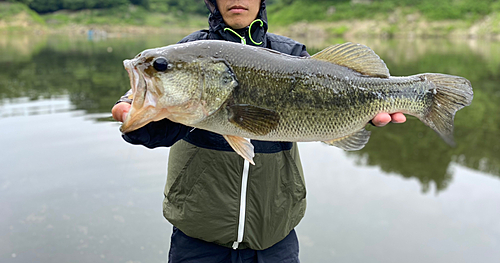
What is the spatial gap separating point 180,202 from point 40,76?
1796 centimetres

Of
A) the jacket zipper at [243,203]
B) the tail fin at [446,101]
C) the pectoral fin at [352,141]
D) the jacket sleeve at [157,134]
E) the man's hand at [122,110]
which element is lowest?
the jacket zipper at [243,203]

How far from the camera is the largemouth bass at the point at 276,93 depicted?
2115 millimetres

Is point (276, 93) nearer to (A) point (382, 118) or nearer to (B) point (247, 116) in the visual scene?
(B) point (247, 116)

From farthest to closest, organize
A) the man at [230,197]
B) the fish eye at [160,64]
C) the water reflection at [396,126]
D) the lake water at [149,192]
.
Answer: the water reflection at [396,126] → the lake water at [149,192] → the man at [230,197] → the fish eye at [160,64]

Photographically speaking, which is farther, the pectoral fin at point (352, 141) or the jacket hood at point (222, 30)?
the jacket hood at point (222, 30)

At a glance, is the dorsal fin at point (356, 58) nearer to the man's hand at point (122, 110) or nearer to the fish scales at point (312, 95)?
the fish scales at point (312, 95)

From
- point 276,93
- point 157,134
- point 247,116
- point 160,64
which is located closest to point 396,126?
point 276,93

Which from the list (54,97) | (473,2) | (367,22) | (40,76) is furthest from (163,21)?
(54,97)

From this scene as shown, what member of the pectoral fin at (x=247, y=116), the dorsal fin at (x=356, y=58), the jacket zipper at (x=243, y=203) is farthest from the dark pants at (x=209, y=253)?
the dorsal fin at (x=356, y=58)

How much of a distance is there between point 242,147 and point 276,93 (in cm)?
39

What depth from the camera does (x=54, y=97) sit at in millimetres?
13023

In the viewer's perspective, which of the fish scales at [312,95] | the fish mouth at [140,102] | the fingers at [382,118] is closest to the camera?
the fish mouth at [140,102]

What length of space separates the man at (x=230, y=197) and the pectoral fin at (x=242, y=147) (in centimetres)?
40

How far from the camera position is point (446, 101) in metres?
2.52
